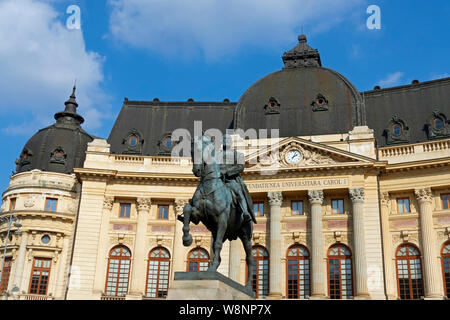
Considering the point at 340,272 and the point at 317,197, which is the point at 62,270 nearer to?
the point at 317,197

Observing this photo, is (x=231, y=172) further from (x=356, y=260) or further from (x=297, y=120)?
(x=297, y=120)

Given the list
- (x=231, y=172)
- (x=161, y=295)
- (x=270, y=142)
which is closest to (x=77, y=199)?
(x=161, y=295)

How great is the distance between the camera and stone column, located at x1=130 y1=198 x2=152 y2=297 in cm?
4212

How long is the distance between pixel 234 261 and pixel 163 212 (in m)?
7.49

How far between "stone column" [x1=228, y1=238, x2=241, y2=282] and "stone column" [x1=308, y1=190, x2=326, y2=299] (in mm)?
5559

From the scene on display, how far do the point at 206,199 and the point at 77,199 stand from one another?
32.9m

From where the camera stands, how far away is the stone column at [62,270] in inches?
1708

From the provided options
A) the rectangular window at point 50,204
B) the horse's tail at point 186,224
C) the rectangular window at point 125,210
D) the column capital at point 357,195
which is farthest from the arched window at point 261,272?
the horse's tail at point 186,224

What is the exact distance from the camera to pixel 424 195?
4053cm

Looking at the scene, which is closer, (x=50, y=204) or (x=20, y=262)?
(x=20, y=262)

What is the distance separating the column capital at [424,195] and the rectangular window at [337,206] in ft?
17.9

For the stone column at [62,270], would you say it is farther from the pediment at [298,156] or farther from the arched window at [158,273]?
the pediment at [298,156]

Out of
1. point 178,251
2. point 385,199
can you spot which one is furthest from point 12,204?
point 385,199

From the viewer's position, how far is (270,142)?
44.3 m
